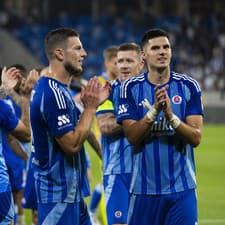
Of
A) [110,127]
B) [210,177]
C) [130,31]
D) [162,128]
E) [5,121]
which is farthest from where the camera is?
[130,31]

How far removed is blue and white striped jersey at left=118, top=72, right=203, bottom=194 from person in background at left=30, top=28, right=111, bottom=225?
1.17ft

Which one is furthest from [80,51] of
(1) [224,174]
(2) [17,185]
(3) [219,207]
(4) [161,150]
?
(1) [224,174]

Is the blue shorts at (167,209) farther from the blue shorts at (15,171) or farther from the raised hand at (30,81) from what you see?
the blue shorts at (15,171)

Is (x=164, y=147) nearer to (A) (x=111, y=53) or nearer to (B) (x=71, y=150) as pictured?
(B) (x=71, y=150)

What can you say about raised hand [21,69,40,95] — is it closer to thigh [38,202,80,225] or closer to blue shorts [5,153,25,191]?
thigh [38,202,80,225]

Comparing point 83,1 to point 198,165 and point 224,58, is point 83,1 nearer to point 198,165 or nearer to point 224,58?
point 224,58

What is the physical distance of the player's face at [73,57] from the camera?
246 inches

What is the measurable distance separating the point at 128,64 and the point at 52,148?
2616 millimetres

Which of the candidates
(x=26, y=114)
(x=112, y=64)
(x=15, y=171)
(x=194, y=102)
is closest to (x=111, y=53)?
(x=112, y=64)

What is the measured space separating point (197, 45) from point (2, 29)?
8161mm

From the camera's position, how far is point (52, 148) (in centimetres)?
614

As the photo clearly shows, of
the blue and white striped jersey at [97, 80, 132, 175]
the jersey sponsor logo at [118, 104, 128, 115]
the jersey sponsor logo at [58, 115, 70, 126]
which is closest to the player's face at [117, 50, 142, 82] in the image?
the blue and white striped jersey at [97, 80, 132, 175]

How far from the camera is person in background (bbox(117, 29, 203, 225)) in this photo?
21.2 ft

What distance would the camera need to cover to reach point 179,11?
3641 cm
